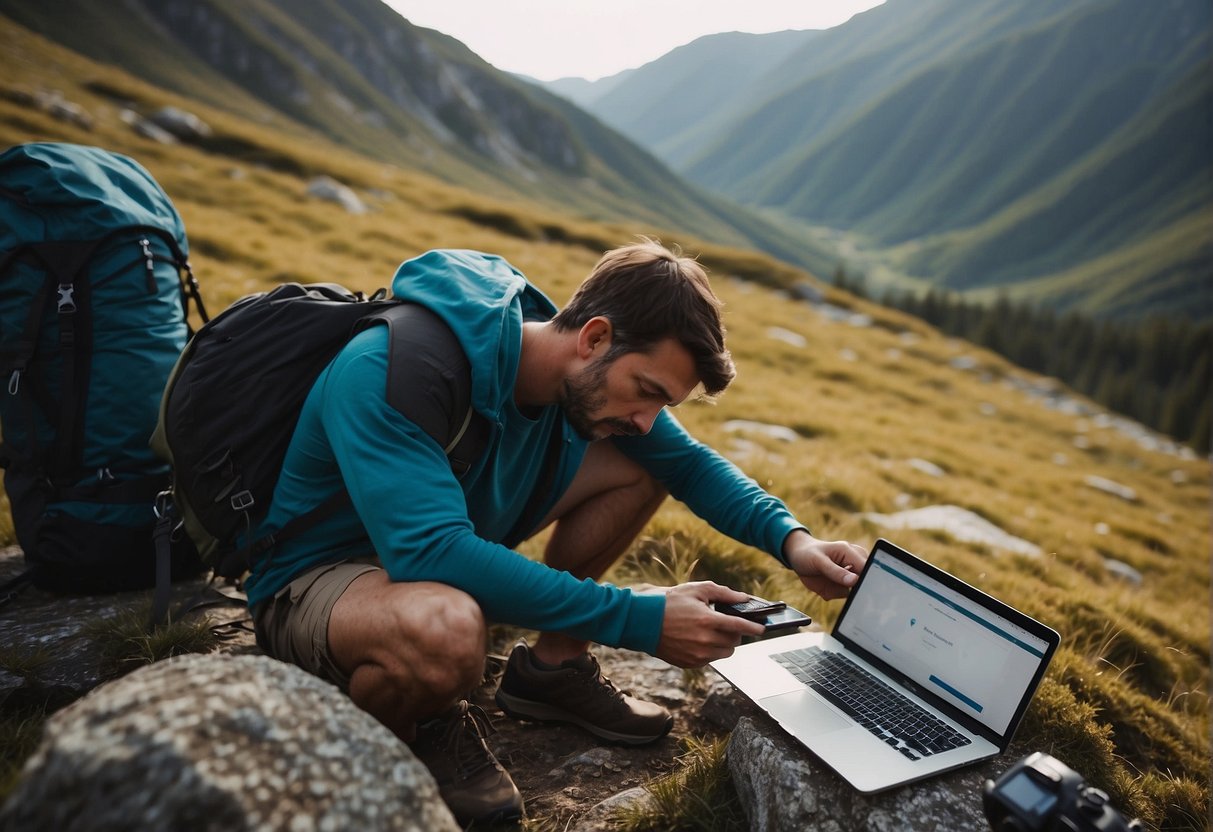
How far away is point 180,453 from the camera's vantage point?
11.0 feet

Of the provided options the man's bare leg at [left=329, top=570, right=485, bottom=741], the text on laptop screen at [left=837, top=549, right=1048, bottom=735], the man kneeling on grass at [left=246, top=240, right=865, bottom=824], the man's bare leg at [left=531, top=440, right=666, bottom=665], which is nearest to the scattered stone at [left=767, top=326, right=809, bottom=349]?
the man's bare leg at [left=531, top=440, right=666, bottom=665]

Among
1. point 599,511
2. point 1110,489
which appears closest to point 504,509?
point 599,511

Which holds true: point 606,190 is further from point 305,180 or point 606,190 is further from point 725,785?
point 725,785

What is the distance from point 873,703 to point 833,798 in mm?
563

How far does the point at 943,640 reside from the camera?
340cm

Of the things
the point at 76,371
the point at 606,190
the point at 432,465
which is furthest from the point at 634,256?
the point at 606,190

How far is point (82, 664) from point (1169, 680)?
23.6 ft

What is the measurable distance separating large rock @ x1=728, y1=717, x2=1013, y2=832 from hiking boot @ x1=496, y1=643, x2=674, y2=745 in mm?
735

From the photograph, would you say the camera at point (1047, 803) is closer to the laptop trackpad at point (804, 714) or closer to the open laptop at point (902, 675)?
the open laptop at point (902, 675)

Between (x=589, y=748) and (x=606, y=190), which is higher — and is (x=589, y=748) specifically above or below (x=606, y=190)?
below

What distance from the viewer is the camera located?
6.91 feet

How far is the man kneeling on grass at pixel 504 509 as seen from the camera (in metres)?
2.89

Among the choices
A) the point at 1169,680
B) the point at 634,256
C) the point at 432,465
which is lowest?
the point at 1169,680

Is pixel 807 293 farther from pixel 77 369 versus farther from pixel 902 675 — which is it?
pixel 77 369
